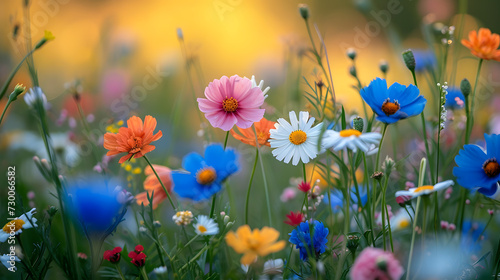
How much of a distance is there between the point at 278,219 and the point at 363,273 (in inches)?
17.7

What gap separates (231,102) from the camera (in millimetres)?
487

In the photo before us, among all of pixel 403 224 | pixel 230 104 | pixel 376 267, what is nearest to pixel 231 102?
pixel 230 104

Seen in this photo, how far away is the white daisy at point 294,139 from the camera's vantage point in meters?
0.48

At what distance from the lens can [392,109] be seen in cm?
44

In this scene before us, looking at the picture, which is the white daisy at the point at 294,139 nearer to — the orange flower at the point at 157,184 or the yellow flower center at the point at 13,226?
the orange flower at the point at 157,184

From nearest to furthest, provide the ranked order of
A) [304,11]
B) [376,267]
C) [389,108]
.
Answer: [376,267] → [389,108] → [304,11]

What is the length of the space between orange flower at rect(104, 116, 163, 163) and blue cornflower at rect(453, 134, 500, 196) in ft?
1.12

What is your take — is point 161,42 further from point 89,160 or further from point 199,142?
point 89,160

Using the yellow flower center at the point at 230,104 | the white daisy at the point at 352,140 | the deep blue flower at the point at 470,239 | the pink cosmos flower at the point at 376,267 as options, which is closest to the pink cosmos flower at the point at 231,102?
the yellow flower center at the point at 230,104

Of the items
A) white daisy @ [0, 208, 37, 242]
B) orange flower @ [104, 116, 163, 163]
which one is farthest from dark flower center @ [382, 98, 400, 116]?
white daisy @ [0, 208, 37, 242]

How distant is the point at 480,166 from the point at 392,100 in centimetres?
13

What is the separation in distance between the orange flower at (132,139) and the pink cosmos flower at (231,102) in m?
0.07

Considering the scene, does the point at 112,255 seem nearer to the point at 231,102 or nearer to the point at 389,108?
the point at 231,102

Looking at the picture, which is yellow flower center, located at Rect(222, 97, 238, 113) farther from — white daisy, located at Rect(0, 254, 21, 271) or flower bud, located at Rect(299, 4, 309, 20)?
white daisy, located at Rect(0, 254, 21, 271)
